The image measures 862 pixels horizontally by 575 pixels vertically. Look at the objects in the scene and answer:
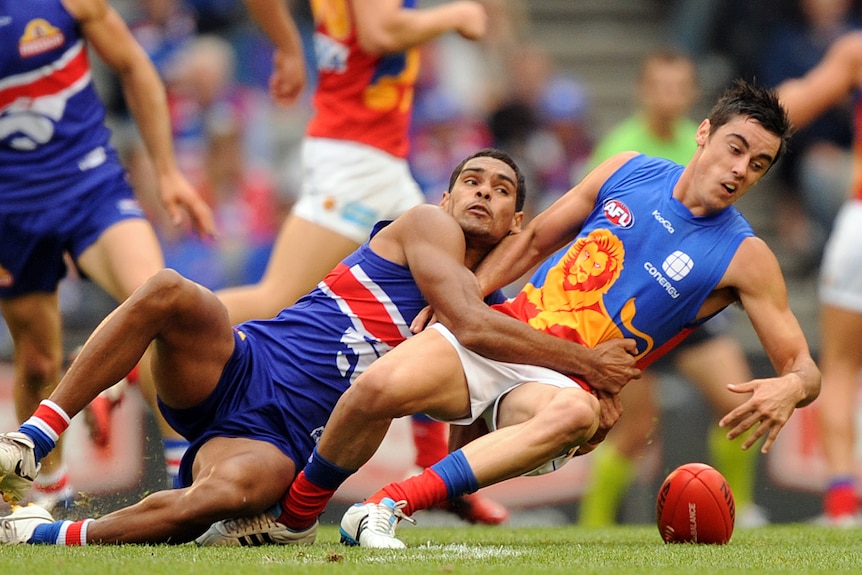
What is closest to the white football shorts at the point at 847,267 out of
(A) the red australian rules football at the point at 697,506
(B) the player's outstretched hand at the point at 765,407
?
(A) the red australian rules football at the point at 697,506

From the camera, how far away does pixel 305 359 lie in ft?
18.7

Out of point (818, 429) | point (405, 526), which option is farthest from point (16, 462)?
point (818, 429)

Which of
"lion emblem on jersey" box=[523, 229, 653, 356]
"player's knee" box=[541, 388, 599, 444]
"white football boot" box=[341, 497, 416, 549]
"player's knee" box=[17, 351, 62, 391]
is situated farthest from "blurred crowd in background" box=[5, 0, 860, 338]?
"player's knee" box=[541, 388, 599, 444]

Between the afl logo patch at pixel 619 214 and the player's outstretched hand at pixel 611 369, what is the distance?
0.51 metres

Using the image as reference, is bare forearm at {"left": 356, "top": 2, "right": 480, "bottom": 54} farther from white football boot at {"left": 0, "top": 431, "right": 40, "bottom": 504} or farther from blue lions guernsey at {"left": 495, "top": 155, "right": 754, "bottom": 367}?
white football boot at {"left": 0, "top": 431, "right": 40, "bottom": 504}

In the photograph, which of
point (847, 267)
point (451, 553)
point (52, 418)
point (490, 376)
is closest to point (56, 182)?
point (52, 418)

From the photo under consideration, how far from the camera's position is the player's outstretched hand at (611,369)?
5.43 meters

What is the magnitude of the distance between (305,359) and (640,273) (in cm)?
138

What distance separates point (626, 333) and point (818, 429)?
4716 mm

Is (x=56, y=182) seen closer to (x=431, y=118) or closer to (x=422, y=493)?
(x=422, y=493)

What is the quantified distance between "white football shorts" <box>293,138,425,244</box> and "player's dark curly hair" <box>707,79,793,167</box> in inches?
87.9

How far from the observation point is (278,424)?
18.4 ft

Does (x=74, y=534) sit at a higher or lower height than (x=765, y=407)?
lower

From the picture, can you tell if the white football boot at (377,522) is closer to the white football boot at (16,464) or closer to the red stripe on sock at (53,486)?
the white football boot at (16,464)
